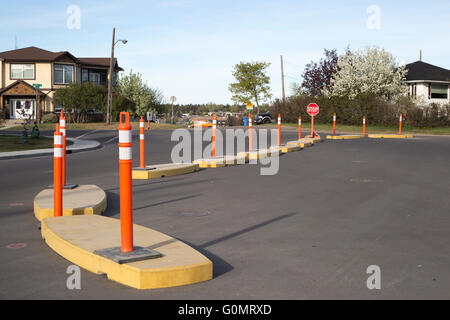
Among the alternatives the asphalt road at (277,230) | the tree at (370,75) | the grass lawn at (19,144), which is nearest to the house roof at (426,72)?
the tree at (370,75)

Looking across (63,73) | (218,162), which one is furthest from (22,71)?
(218,162)

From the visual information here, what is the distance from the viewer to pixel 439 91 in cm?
6172

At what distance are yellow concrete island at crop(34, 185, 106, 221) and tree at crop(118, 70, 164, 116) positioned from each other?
5200 centimetres

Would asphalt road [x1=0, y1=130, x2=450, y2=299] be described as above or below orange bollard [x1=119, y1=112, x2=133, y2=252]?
below

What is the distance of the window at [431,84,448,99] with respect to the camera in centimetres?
6141

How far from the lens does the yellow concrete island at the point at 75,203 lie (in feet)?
24.6

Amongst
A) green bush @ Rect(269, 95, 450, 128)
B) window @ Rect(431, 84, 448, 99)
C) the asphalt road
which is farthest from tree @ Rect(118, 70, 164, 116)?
the asphalt road

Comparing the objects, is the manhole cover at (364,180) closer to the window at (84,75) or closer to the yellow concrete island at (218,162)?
the yellow concrete island at (218,162)

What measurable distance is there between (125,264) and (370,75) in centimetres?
5311

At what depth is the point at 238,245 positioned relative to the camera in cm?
620

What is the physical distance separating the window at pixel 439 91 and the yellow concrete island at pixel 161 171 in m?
54.6

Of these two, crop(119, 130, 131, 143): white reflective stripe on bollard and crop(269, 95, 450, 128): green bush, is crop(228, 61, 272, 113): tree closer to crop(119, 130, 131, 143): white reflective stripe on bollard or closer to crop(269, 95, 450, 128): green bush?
crop(269, 95, 450, 128): green bush

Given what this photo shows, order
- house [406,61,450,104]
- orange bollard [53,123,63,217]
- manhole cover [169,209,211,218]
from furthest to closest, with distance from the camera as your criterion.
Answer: house [406,61,450,104], manhole cover [169,209,211,218], orange bollard [53,123,63,217]
